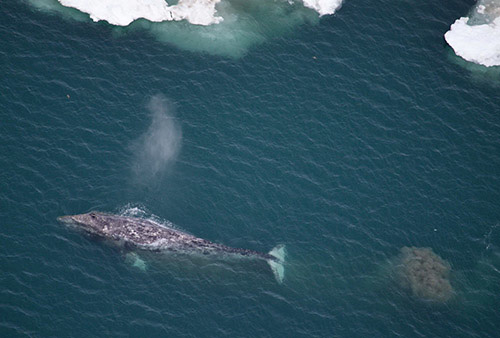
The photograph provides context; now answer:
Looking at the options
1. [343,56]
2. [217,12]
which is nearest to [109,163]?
[217,12]

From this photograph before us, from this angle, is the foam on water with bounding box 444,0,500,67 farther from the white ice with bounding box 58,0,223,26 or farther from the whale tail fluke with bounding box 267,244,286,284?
the whale tail fluke with bounding box 267,244,286,284

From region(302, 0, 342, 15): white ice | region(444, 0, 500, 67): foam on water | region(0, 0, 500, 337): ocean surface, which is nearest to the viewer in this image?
region(0, 0, 500, 337): ocean surface

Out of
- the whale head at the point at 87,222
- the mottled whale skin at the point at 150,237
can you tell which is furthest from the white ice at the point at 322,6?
the whale head at the point at 87,222

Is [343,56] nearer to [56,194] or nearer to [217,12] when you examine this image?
[217,12]

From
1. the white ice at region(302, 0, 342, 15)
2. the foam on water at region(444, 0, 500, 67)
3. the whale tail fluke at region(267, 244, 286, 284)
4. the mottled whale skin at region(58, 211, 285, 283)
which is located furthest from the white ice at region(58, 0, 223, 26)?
the whale tail fluke at region(267, 244, 286, 284)

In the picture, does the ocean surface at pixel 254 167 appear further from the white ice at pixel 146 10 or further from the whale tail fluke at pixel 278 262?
the white ice at pixel 146 10

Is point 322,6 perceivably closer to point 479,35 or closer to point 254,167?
point 479,35
